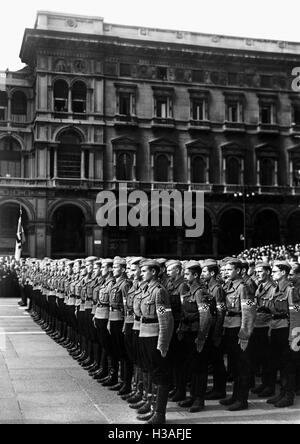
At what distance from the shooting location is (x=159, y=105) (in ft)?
138

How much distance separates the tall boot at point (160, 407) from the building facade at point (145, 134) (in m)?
30.7

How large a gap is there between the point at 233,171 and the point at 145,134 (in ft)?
21.5

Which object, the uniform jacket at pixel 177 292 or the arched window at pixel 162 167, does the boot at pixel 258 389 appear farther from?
the arched window at pixel 162 167

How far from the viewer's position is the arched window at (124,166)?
4097 centimetres

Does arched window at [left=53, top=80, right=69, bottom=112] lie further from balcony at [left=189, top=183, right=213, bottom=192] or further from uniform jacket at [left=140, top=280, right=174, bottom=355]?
uniform jacket at [left=140, top=280, right=174, bottom=355]

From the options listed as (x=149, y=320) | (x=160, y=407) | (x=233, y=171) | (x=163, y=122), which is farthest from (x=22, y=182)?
(x=160, y=407)

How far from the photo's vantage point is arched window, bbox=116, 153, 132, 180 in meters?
41.0

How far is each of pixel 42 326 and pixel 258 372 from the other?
29.5ft

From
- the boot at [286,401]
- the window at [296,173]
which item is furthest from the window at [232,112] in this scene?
the boot at [286,401]

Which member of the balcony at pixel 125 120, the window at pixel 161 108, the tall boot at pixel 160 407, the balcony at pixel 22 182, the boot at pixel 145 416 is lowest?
Answer: the boot at pixel 145 416

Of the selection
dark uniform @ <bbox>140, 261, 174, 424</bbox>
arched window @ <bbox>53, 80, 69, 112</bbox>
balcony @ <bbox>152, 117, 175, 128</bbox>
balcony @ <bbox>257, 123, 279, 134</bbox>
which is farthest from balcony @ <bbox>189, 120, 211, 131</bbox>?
dark uniform @ <bbox>140, 261, 174, 424</bbox>

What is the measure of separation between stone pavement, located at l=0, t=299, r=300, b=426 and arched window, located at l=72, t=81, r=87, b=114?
28206mm
